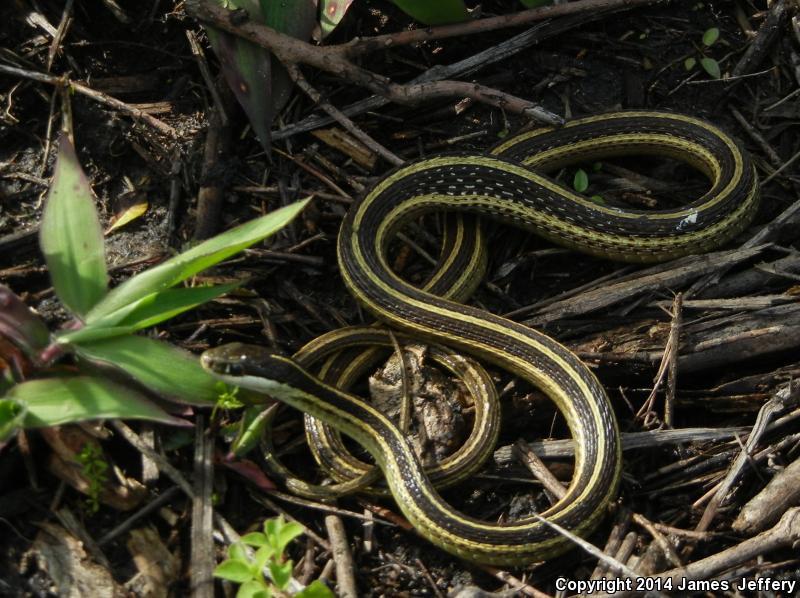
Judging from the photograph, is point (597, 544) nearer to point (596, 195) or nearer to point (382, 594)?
point (382, 594)

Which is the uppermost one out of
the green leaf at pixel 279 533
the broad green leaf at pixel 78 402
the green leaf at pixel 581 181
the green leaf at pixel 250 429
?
the green leaf at pixel 581 181

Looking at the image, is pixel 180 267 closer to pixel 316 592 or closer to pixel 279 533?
pixel 279 533

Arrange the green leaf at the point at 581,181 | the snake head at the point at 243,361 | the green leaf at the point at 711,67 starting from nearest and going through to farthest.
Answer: the snake head at the point at 243,361
the green leaf at the point at 581,181
the green leaf at the point at 711,67

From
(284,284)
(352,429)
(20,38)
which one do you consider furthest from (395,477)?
(20,38)

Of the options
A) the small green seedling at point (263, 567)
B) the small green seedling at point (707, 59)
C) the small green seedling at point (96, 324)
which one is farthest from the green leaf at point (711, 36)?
the small green seedling at point (263, 567)

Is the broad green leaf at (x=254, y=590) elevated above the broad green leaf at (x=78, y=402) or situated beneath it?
situated beneath

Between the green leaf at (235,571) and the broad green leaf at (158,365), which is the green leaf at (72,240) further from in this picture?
the green leaf at (235,571)
